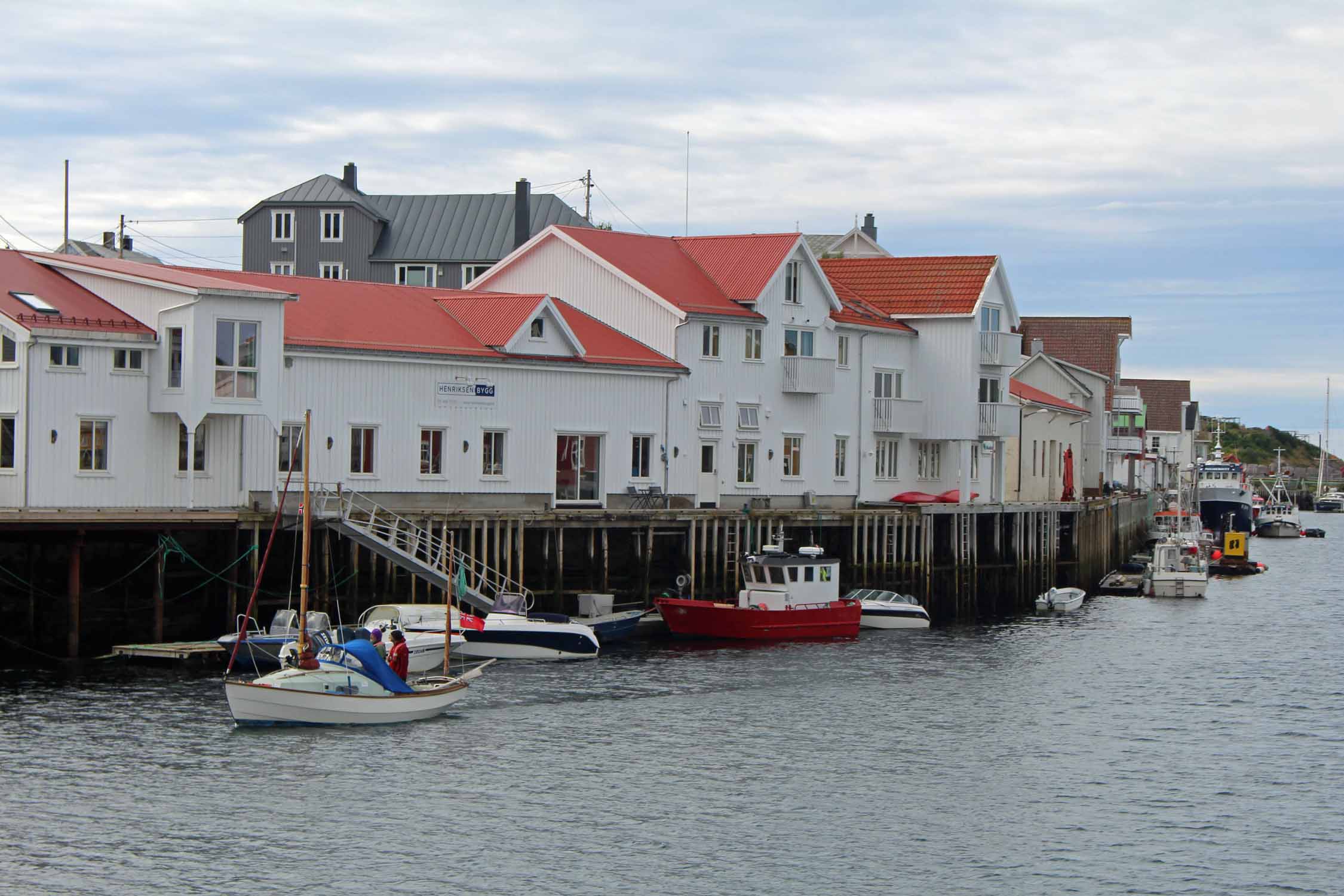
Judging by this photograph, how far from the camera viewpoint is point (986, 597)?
74312 mm

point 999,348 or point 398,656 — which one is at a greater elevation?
point 999,348

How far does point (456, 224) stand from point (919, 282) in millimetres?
34548

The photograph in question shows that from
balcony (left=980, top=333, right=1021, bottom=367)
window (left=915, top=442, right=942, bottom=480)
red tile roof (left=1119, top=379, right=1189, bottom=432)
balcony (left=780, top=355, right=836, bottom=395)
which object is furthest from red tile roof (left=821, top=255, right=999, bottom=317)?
red tile roof (left=1119, top=379, right=1189, bottom=432)

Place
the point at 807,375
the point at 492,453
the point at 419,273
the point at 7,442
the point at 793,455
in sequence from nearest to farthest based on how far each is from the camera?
the point at 7,442 → the point at 492,453 → the point at 807,375 → the point at 793,455 → the point at 419,273

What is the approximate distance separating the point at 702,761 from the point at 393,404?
66.8 ft

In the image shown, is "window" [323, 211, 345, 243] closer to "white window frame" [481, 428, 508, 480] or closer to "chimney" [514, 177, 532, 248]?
"chimney" [514, 177, 532, 248]

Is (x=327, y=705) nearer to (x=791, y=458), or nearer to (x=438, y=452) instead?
(x=438, y=452)

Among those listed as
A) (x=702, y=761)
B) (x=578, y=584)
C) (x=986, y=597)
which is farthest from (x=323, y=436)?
(x=986, y=597)

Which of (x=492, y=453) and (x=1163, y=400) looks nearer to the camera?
(x=492, y=453)

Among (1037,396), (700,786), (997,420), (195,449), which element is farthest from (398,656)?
(1037,396)

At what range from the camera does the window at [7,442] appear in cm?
4512

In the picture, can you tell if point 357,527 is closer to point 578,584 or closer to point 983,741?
point 578,584

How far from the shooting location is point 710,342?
205 feet

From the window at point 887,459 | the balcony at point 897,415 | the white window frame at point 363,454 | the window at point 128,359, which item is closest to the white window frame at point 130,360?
the window at point 128,359
